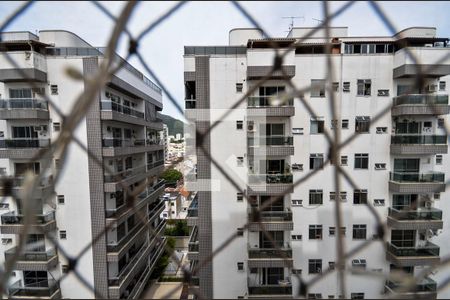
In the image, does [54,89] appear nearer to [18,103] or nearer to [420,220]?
[18,103]

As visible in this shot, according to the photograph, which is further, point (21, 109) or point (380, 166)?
point (380, 166)

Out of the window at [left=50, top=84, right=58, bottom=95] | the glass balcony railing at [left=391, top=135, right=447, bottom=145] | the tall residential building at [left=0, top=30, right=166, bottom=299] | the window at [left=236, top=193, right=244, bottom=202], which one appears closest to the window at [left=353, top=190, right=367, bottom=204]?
the glass balcony railing at [left=391, top=135, right=447, bottom=145]

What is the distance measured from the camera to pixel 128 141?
5594 mm

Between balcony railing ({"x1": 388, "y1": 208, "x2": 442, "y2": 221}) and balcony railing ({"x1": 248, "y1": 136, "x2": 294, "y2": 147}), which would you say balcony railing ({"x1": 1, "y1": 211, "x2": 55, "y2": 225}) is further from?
balcony railing ({"x1": 388, "y1": 208, "x2": 442, "y2": 221})

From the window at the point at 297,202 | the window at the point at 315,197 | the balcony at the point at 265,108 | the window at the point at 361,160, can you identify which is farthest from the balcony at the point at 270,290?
the balcony at the point at 265,108

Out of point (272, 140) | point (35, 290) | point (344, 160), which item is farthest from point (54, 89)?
point (344, 160)

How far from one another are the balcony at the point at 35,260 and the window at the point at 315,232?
4375 mm

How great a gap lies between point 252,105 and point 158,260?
5.85 m

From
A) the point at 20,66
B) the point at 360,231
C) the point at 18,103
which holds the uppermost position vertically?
the point at 20,66

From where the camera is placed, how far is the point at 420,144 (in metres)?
3.98

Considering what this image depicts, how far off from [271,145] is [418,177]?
2.47m

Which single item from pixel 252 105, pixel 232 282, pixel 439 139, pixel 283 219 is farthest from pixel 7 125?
pixel 439 139

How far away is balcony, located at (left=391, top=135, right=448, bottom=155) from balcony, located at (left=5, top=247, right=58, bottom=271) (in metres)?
6.00

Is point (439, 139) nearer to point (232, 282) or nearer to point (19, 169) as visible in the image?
point (232, 282)
